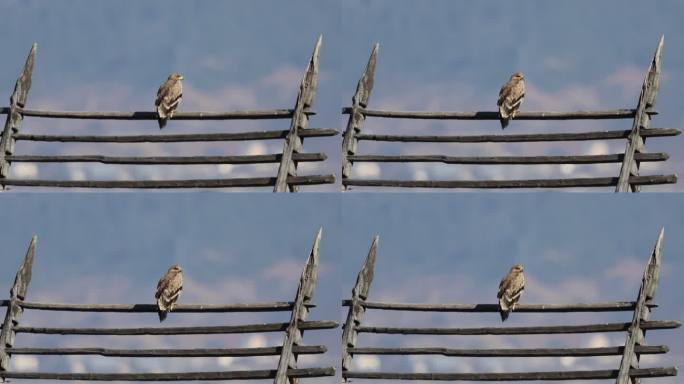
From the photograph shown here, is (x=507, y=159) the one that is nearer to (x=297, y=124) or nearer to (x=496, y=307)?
(x=496, y=307)

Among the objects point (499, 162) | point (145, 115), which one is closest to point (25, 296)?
point (145, 115)

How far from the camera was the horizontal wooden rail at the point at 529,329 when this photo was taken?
50.6ft

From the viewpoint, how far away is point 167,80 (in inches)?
648

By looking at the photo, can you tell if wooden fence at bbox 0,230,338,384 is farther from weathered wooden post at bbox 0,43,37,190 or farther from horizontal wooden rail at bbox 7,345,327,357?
weathered wooden post at bbox 0,43,37,190

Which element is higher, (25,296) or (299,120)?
(299,120)

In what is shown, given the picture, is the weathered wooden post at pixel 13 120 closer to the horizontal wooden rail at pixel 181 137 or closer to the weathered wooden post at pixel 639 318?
the horizontal wooden rail at pixel 181 137

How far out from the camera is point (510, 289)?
1581cm

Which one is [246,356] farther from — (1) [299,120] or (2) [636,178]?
(2) [636,178]

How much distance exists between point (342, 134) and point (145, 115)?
1589 mm

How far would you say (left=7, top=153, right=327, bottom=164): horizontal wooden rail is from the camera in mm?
15867

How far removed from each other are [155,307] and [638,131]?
3.96 metres

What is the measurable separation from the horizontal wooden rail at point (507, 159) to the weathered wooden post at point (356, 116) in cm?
7

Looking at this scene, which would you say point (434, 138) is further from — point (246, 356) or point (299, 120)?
point (246, 356)

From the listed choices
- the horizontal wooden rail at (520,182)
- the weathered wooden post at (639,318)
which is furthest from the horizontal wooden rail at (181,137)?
the weathered wooden post at (639,318)
